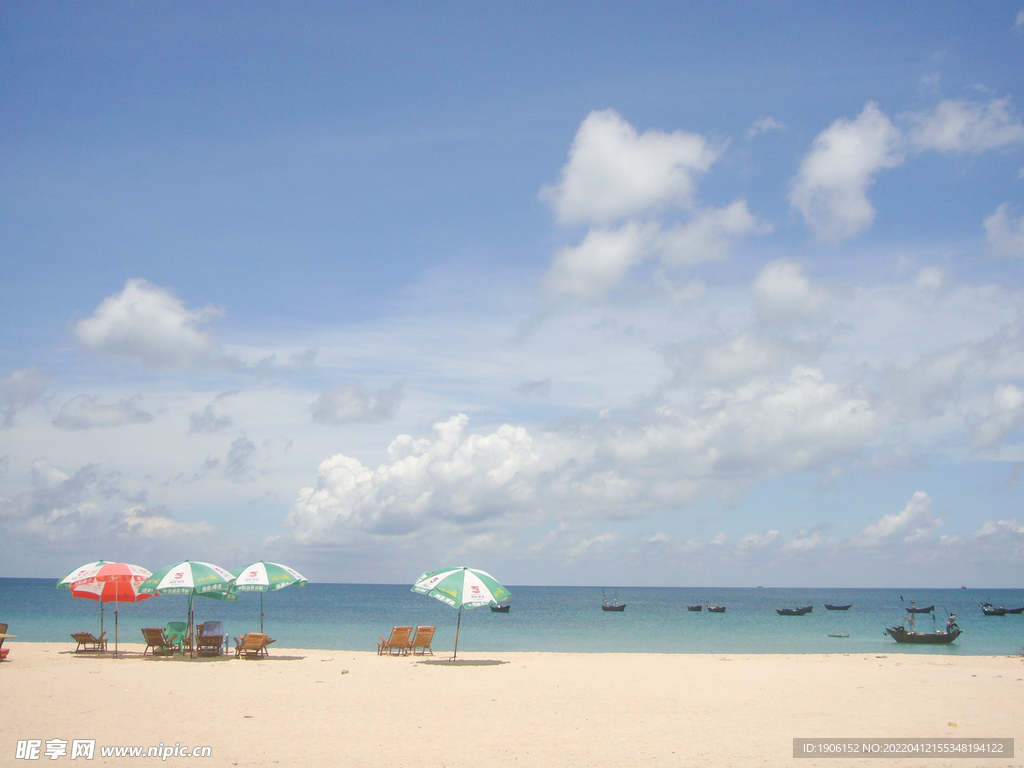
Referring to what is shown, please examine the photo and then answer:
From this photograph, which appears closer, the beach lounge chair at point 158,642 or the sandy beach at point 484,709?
the sandy beach at point 484,709

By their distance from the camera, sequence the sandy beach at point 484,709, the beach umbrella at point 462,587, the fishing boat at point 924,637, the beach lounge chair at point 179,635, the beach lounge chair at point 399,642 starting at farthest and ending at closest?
1. the fishing boat at point 924,637
2. the beach lounge chair at point 399,642
3. the beach lounge chair at point 179,635
4. the beach umbrella at point 462,587
5. the sandy beach at point 484,709

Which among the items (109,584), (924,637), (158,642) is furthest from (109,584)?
(924,637)

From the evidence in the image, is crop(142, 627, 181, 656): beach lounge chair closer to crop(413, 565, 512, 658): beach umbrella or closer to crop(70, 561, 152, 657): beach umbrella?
crop(70, 561, 152, 657): beach umbrella

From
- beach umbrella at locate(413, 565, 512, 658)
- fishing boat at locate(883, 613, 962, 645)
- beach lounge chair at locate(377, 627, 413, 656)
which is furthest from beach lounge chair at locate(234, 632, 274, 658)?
fishing boat at locate(883, 613, 962, 645)

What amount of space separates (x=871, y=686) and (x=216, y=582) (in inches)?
590

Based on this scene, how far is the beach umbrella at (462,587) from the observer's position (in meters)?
17.4

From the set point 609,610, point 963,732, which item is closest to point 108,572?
point 963,732

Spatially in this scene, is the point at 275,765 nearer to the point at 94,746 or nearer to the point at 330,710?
the point at 94,746

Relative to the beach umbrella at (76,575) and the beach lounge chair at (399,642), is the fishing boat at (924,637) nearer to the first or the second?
A: the beach lounge chair at (399,642)

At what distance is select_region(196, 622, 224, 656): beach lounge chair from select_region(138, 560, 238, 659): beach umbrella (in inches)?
40.5

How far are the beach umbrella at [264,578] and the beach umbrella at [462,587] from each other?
3526mm

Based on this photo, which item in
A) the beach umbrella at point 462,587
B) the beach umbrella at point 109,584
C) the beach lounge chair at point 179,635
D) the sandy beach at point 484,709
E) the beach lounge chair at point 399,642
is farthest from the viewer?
the beach lounge chair at point 399,642

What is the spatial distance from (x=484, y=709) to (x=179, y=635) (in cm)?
1104

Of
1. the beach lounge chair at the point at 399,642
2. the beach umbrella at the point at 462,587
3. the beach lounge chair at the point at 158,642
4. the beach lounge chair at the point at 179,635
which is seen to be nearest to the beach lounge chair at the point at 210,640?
the beach lounge chair at the point at 179,635
